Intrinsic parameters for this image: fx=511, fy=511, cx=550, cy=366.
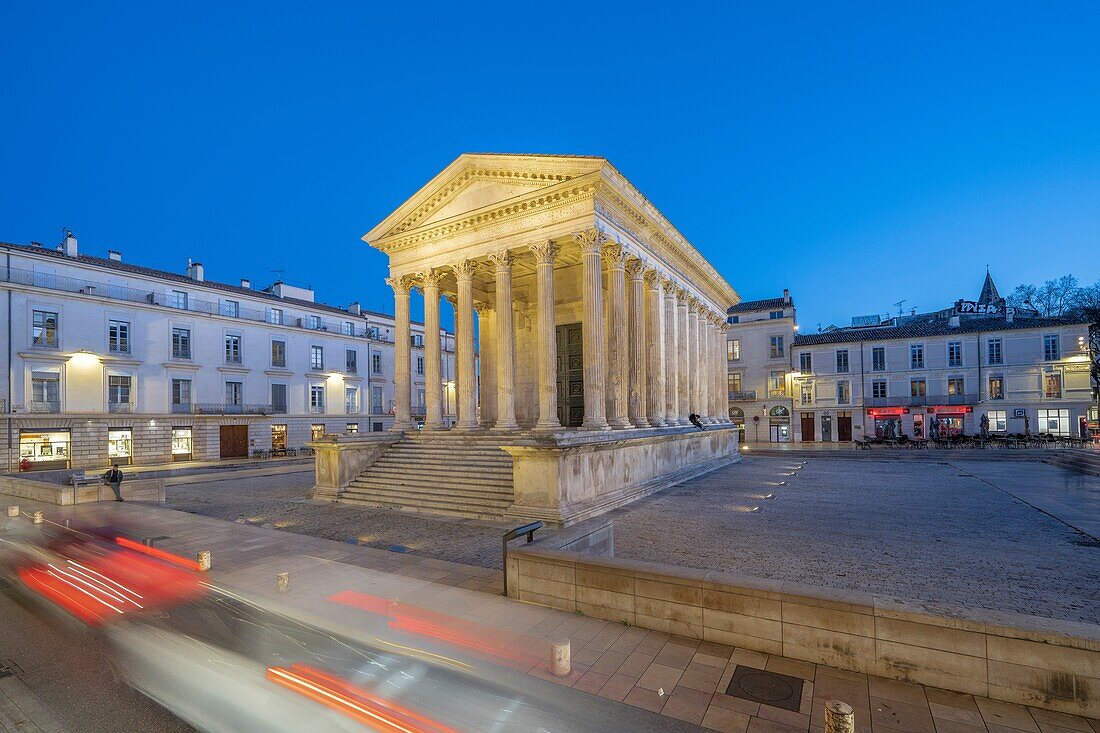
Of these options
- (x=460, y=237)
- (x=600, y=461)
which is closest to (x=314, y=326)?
(x=460, y=237)

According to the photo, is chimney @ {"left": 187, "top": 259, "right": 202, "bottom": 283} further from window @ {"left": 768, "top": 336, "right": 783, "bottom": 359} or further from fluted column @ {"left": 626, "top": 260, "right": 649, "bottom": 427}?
window @ {"left": 768, "top": 336, "right": 783, "bottom": 359}

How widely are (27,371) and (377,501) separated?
27.7m

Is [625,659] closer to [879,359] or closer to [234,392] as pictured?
[234,392]

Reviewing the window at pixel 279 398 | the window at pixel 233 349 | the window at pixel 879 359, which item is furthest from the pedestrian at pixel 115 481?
the window at pixel 879 359

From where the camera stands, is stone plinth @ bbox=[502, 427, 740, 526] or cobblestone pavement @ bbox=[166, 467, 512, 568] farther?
stone plinth @ bbox=[502, 427, 740, 526]

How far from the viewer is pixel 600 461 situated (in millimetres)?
14781

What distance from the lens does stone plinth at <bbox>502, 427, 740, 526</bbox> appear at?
12.7 metres

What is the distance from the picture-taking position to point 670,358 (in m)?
23.5

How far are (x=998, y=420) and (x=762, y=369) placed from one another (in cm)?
1752

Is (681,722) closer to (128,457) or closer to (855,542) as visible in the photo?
(855,542)

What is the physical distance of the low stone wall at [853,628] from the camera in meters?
4.27

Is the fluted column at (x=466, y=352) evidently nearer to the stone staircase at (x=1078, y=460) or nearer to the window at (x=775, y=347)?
the stone staircase at (x=1078, y=460)

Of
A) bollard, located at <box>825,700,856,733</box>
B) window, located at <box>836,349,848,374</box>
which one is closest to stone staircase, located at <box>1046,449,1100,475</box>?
window, located at <box>836,349,848,374</box>

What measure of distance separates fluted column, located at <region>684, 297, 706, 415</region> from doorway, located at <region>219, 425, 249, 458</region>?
106 feet
